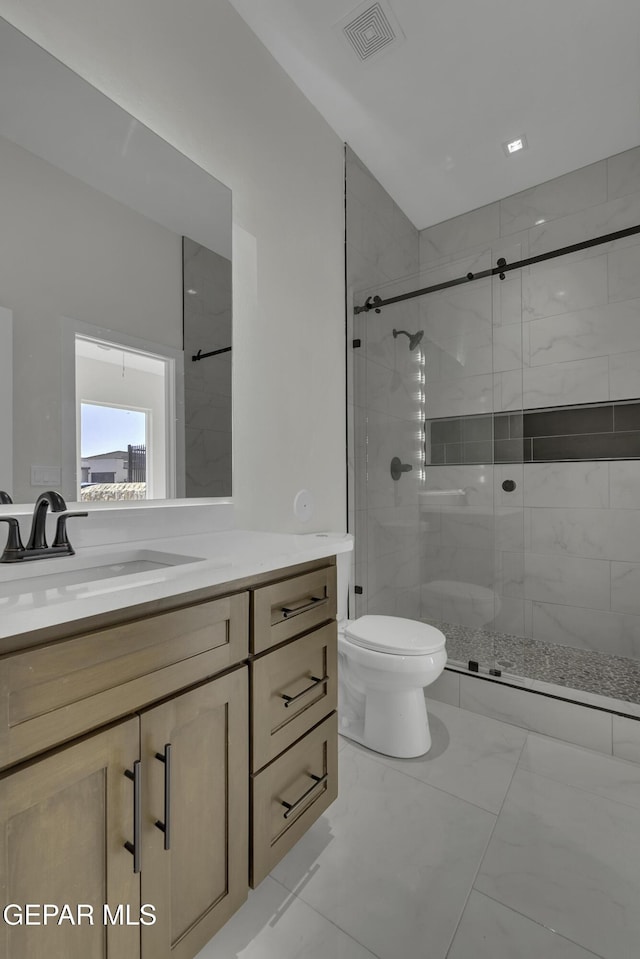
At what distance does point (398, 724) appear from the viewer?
1726 millimetres

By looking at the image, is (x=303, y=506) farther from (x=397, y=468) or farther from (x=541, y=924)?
(x=541, y=924)

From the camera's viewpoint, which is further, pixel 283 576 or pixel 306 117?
pixel 306 117

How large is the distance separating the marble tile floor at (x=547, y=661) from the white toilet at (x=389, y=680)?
0.55 m

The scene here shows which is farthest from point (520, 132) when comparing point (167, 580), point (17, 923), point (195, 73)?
point (17, 923)

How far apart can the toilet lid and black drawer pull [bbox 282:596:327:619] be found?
1.77 ft

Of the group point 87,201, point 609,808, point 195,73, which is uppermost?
point 195,73

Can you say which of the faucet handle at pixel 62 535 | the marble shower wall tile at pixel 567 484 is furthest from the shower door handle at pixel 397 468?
the faucet handle at pixel 62 535

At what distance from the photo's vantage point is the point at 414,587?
8.32 ft

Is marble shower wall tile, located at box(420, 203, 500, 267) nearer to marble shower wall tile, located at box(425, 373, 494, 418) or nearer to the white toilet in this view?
marble shower wall tile, located at box(425, 373, 494, 418)

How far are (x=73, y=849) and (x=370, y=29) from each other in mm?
2476

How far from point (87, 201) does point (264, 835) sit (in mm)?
1628

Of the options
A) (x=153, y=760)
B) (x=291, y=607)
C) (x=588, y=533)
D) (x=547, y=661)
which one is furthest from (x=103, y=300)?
(x=588, y=533)

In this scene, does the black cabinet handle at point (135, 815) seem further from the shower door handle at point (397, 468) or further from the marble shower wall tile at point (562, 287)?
the marble shower wall tile at point (562, 287)

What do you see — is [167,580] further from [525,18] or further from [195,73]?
[525,18]
